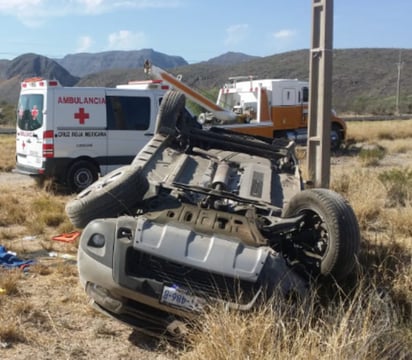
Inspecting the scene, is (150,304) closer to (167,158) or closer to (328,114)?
(167,158)

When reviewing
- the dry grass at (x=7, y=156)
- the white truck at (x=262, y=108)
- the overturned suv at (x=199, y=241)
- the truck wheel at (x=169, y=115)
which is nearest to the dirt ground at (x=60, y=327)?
the overturned suv at (x=199, y=241)

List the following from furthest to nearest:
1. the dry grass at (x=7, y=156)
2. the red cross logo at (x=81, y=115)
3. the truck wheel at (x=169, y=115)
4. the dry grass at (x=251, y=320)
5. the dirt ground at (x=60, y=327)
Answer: the dry grass at (x=7, y=156), the red cross logo at (x=81, y=115), the truck wheel at (x=169, y=115), the dirt ground at (x=60, y=327), the dry grass at (x=251, y=320)

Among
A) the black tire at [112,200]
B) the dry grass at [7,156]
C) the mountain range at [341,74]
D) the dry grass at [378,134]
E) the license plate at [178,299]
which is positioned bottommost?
the dry grass at [7,156]

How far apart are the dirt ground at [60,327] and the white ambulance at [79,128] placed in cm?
582

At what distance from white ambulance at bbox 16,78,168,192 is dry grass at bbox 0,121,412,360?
393 centimetres

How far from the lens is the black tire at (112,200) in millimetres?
5113

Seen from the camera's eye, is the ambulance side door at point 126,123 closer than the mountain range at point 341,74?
Yes

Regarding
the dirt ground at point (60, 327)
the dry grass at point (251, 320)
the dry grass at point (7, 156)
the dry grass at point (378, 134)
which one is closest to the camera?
the dry grass at point (251, 320)

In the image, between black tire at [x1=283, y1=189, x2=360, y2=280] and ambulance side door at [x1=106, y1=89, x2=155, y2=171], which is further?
ambulance side door at [x1=106, y1=89, x2=155, y2=171]

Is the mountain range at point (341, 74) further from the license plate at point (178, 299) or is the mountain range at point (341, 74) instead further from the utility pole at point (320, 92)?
the license plate at point (178, 299)

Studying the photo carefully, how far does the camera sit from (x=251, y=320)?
390 cm

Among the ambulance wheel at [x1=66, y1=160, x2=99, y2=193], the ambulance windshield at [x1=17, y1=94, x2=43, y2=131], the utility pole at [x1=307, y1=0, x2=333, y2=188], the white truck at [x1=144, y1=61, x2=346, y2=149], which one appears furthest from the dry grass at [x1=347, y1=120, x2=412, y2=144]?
the utility pole at [x1=307, y1=0, x2=333, y2=188]

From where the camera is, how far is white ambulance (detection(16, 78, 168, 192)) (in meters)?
11.9

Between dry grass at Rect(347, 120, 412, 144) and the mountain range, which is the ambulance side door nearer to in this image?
dry grass at Rect(347, 120, 412, 144)
